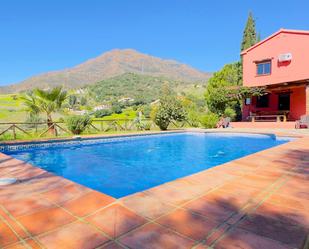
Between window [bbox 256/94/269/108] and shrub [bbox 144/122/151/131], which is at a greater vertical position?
window [bbox 256/94/269/108]

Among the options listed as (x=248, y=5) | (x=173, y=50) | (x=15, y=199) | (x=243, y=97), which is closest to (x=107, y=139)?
(x=15, y=199)

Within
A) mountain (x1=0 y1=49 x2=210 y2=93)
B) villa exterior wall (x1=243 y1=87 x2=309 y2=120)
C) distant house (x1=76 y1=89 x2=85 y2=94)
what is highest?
mountain (x1=0 y1=49 x2=210 y2=93)

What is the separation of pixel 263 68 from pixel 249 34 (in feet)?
24.9

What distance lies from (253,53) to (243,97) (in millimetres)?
4579

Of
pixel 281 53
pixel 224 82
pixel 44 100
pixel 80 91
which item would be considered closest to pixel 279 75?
pixel 281 53

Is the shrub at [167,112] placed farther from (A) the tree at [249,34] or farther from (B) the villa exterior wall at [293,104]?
(A) the tree at [249,34]

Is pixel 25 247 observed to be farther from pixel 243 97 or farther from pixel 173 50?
pixel 173 50

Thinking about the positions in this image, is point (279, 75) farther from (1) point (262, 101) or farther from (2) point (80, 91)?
(2) point (80, 91)

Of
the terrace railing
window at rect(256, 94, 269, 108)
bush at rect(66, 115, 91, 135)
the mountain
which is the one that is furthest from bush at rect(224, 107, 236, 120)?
the mountain

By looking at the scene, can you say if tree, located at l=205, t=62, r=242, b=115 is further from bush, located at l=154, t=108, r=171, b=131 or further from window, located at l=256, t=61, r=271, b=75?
bush, located at l=154, t=108, r=171, b=131

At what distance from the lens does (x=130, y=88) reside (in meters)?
65.4

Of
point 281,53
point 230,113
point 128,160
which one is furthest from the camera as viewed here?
point 230,113

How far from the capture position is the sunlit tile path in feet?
5.92

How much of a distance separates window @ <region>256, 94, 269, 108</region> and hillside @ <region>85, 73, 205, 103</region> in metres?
35.4
